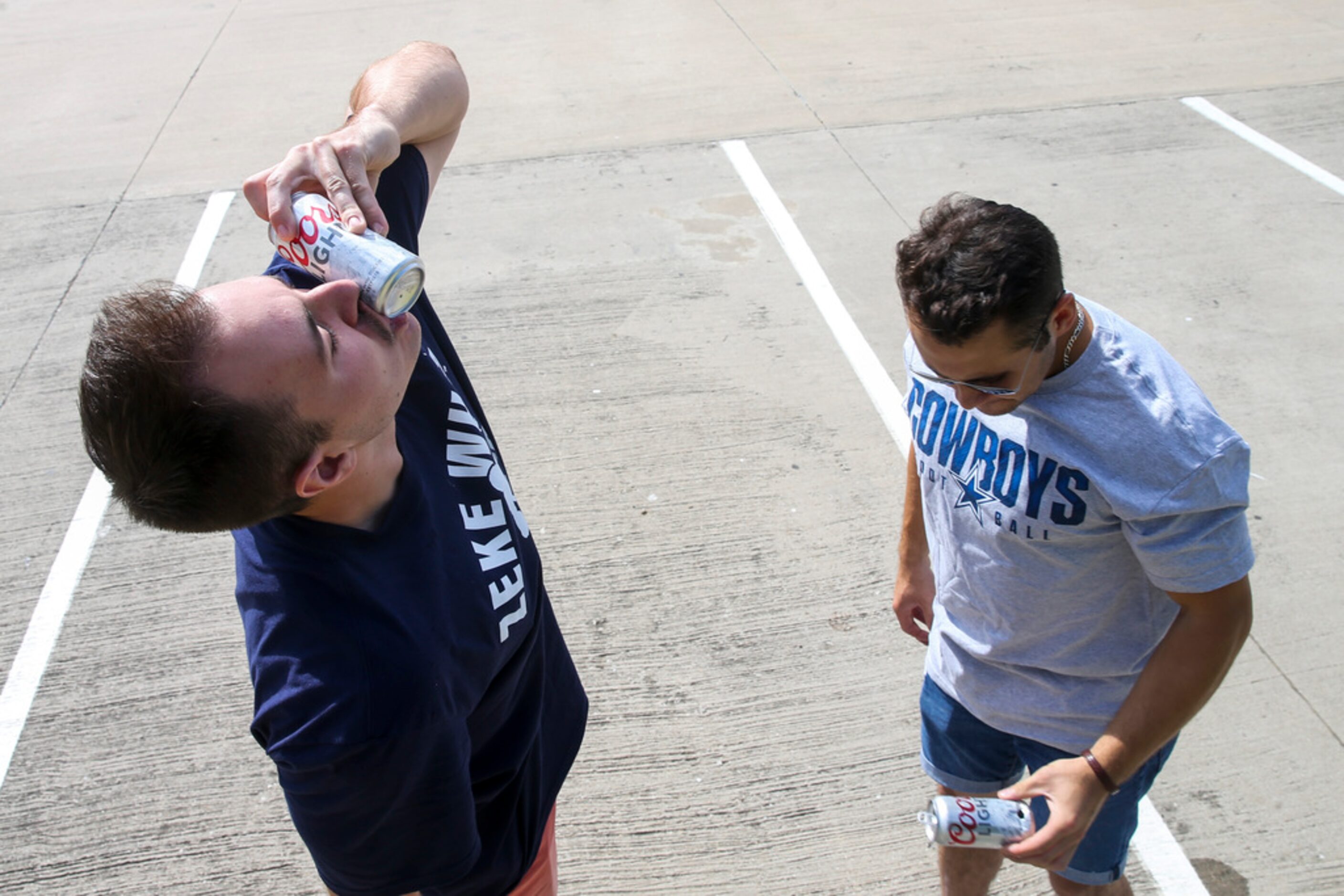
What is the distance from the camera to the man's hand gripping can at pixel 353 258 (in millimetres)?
1787

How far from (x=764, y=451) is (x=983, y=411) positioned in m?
2.46

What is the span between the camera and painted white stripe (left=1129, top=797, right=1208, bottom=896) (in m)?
2.89

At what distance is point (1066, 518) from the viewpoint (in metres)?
2.01

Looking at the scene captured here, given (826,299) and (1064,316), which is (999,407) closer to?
(1064,316)

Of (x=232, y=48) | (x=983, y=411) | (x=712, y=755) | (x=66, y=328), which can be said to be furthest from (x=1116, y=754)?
(x=232, y=48)

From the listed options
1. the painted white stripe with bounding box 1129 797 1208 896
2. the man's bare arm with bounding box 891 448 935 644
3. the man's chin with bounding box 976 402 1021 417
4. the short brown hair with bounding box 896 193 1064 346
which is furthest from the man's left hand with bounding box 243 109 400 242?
the painted white stripe with bounding box 1129 797 1208 896

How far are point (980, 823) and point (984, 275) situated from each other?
109 centimetres

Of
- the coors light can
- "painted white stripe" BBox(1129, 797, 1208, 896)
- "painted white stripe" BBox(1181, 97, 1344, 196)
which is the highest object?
the coors light can

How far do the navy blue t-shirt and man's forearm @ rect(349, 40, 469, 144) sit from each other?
19.2 inches

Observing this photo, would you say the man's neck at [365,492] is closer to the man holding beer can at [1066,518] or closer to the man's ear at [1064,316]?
the man holding beer can at [1066,518]

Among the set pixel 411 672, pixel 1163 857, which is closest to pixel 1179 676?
pixel 1163 857

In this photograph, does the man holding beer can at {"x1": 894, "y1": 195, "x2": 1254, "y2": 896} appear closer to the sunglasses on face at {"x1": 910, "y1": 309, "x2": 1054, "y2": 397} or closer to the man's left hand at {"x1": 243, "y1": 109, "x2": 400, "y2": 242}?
the sunglasses on face at {"x1": 910, "y1": 309, "x2": 1054, "y2": 397}

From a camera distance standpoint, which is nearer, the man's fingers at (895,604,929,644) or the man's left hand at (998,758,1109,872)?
the man's left hand at (998,758,1109,872)

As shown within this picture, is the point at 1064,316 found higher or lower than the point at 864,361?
higher
